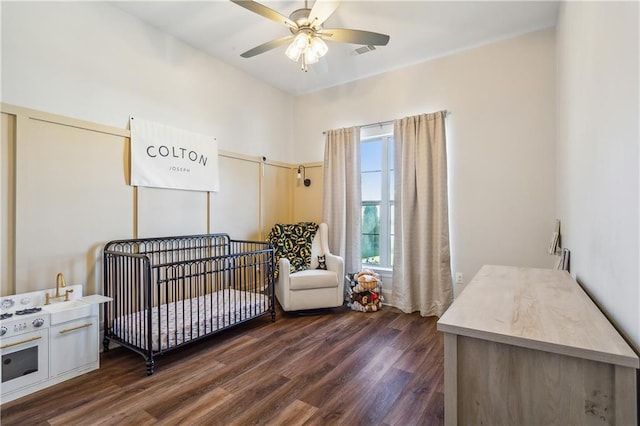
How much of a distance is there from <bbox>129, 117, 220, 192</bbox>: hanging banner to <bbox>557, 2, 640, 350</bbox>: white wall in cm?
317

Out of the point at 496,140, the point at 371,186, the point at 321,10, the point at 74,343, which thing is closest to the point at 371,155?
the point at 371,186

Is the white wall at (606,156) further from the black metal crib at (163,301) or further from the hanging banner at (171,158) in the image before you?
the hanging banner at (171,158)

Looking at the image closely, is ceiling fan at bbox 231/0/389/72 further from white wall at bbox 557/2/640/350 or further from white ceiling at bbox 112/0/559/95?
white wall at bbox 557/2/640/350

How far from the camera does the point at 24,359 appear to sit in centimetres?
190

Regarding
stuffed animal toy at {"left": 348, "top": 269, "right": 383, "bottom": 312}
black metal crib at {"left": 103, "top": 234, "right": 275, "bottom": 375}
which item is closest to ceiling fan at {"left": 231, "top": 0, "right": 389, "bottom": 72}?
black metal crib at {"left": 103, "top": 234, "right": 275, "bottom": 375}

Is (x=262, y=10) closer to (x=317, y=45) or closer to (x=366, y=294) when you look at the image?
(x=317, y=45)

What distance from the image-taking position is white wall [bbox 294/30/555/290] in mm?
2982

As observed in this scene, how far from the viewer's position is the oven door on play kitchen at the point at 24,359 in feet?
5.98

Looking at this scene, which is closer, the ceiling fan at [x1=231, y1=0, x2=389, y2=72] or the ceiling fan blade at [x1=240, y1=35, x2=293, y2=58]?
the ceiling fan at [x1=231, y1=0, x2=389, y2=72]

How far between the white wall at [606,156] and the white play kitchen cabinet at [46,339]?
9.47ft

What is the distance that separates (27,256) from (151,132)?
4.49 feet

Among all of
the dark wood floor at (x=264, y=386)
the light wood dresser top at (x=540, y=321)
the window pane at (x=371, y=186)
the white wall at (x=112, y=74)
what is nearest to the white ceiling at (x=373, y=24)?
the white wall at (x=112, y=74)

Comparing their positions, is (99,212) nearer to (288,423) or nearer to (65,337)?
(65,337)

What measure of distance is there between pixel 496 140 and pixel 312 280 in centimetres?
244
